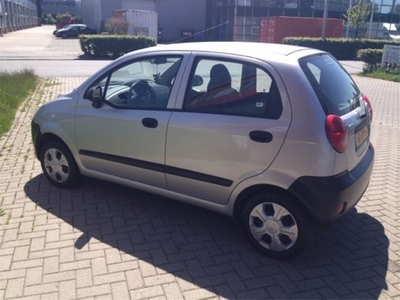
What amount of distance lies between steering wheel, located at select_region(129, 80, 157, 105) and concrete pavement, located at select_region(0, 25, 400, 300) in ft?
3.78

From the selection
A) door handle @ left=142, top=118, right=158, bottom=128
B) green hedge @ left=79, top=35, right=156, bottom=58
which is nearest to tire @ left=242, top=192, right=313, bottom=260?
door handle @ left=142, top=118, right=158, bottom=128

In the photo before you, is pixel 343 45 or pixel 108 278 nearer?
pixel 108 278

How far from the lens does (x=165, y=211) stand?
13.9 ft

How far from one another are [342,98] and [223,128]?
106 centimetres

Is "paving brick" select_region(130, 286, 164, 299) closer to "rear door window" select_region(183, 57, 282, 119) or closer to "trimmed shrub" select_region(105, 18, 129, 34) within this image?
"rear door window" select_region(183, 57, 282, 119)

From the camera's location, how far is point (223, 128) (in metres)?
3.39

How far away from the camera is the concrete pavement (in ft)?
9.96

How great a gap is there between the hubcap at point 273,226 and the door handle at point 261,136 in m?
0.53

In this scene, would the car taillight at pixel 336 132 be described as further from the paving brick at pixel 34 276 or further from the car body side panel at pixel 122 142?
the paving brick at pixel 34 276

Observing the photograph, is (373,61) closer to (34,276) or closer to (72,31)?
(34,276)

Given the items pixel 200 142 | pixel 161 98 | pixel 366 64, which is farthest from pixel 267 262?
pixel 366 64

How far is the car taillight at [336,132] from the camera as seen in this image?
3.06 m

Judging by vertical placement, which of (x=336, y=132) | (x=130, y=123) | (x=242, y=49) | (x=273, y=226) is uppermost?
(x=242, y=49)

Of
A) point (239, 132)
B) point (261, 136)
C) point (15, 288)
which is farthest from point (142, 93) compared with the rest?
point (15, 288)
